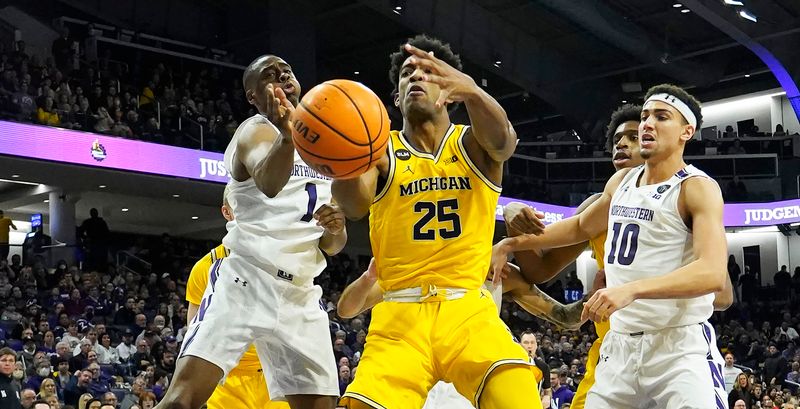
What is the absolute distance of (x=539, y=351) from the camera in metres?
19.7

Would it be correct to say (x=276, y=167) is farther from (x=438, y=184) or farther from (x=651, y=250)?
(x=651, y=250)

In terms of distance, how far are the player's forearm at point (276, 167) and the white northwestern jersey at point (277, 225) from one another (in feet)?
1.56

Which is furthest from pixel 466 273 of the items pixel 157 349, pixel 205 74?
pixel 205 74

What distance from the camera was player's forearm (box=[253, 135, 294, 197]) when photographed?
4.66 meters

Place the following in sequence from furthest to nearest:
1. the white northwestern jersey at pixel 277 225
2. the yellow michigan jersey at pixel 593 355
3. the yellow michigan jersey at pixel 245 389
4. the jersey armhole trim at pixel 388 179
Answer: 1. the yellow michigan jersey at pixel 245 389
2. the yellow michigan jersey at pixel 593 355
3. the white northwestern jersey at pixel 277 225
4. the jersey armhole trim at pixel 388 179

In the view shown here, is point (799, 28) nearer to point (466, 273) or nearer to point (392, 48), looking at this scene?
point (392, 48)

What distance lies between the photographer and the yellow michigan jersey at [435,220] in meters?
4.44

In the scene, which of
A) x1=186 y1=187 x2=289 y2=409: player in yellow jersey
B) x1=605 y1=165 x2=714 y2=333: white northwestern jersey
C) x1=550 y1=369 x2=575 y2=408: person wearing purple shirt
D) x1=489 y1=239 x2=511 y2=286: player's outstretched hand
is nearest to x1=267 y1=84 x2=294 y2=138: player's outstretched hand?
x1=489 y1=239 x2=511 y2=286: player's outstretched hand

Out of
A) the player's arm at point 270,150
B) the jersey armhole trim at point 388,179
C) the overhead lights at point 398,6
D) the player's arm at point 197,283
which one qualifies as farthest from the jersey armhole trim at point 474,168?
the overhead lights at point 398,6

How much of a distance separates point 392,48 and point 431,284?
86.2 ft

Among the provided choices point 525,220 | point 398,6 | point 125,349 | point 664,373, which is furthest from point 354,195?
point 398,6

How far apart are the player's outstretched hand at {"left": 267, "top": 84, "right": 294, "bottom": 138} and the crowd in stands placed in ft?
25.0

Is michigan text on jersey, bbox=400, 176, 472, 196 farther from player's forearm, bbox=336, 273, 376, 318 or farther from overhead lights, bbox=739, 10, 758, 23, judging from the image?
overhead lights, bbox=739, 10, 758, 23

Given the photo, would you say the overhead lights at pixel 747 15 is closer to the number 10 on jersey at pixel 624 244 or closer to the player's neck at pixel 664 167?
the player's neck at pixel 664 167
